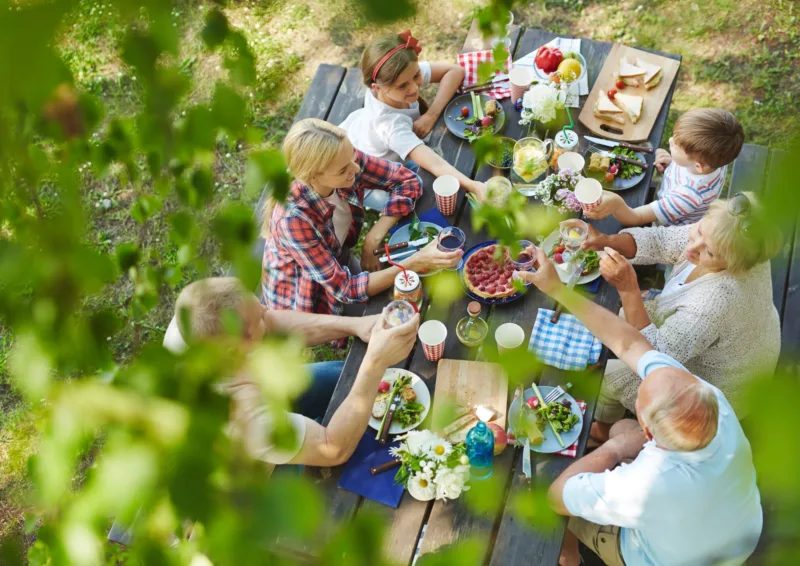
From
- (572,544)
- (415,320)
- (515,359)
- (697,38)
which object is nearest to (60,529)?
(515,359)

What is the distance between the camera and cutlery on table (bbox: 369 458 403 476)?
8.68 ft

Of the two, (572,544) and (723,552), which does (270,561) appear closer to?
(723,552)

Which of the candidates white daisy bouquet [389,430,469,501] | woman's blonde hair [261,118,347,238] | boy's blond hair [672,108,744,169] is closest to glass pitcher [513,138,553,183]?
boy's blond hair [672,108,744,169]

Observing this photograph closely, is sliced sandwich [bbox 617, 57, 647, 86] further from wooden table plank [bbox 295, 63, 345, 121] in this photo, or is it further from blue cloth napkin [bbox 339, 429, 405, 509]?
blue cloth napkin [bbox 339, 429, 405, 509]

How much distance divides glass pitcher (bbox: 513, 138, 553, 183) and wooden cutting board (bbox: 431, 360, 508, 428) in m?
1.02

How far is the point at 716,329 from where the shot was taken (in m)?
2.83

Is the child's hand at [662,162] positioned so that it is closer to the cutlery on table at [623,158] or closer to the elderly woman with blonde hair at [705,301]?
the cutlery on table at [623,158]

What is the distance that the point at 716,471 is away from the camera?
2.27 metres

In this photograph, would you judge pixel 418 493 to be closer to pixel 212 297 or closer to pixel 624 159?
pixel 212 297

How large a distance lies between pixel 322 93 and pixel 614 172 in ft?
5.66

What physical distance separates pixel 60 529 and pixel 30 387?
0.20 metres

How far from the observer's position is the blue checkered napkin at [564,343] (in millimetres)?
2840

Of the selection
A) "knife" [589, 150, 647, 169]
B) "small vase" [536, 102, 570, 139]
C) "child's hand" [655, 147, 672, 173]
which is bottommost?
"child's hand" [655, 147, 672, 173]

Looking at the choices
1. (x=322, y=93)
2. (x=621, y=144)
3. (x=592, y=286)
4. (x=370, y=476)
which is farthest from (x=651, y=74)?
(x=370, y=476)
